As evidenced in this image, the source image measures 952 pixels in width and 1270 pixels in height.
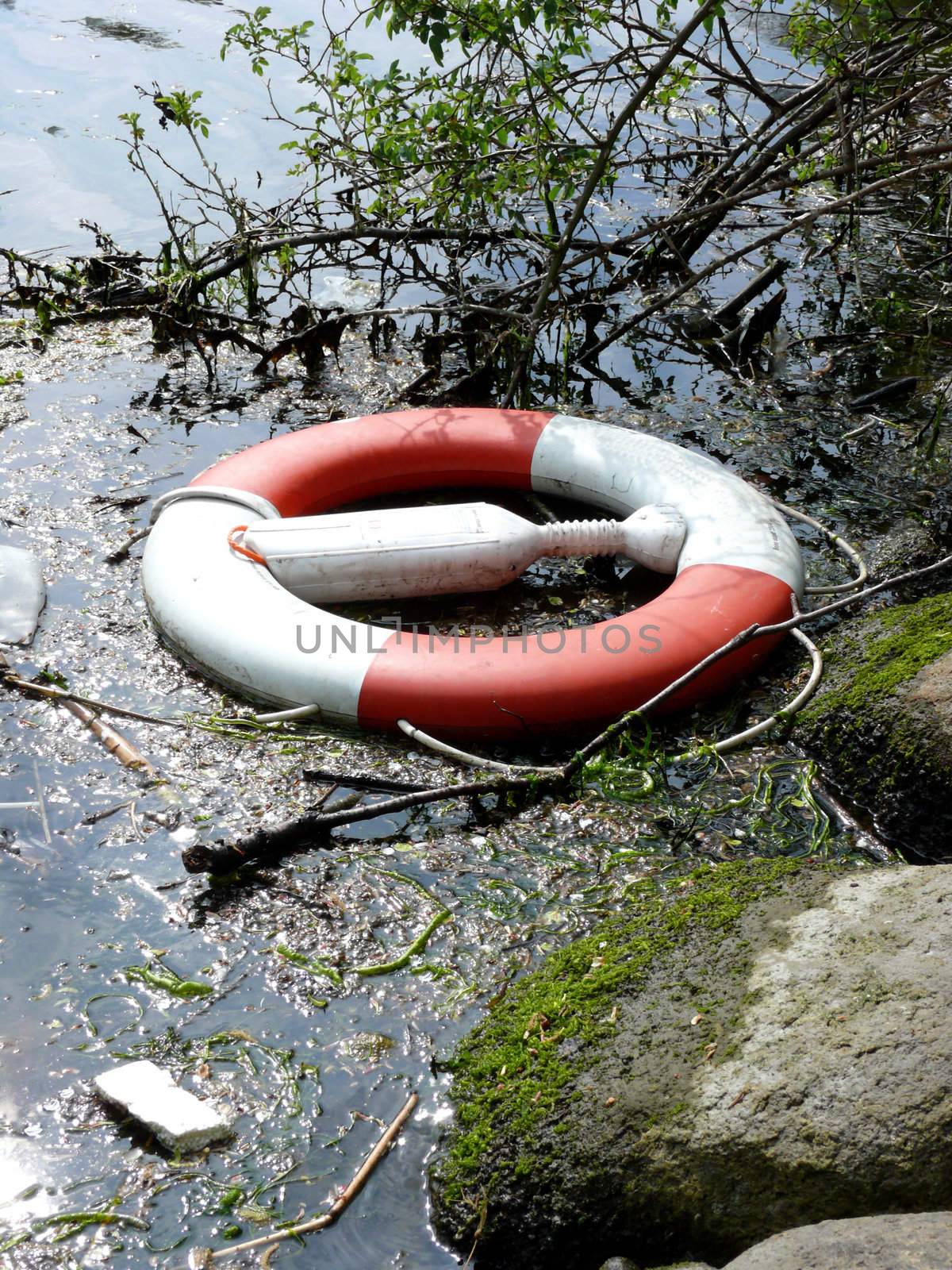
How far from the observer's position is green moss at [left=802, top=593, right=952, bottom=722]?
8.20 ft

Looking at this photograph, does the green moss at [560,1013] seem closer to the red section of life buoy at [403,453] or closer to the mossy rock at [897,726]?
the mossy rock at [897,726]

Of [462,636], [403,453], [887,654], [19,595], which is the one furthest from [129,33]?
[887,654]

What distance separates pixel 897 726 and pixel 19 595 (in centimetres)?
215

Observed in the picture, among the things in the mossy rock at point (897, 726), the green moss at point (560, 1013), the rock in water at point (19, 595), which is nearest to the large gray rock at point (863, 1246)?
the green moss at point (560, 1013)

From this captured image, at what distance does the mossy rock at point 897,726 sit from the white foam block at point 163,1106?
4.65 ft

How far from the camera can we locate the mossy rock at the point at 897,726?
91.2 inches

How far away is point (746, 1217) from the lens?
4.82 ft

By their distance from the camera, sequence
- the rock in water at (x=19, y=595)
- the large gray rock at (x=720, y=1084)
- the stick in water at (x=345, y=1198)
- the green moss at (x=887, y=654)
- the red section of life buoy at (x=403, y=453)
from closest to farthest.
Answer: the large gray rock at (x=720, y=1084) < the stick in water at (x=345, y=1198) < the green moss at (x=887, y=654) < the rock in water at (x=19, y=595) < the red section of life buoy at (x=403, y=453)

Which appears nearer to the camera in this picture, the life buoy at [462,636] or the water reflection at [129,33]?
the life buoy at [462,636]

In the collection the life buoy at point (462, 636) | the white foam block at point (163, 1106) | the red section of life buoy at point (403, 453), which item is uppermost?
the red section of life buoy at point (403, 453)

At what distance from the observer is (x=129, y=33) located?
7.72 m

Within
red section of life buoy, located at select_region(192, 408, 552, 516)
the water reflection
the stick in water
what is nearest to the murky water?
the stick in water

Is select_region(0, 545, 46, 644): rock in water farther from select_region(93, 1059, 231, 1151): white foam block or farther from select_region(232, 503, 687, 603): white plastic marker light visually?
select_region(93, 1059, 231, 1151): white foam block

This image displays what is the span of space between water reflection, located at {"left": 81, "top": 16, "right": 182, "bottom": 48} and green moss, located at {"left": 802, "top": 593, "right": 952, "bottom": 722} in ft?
21.4
